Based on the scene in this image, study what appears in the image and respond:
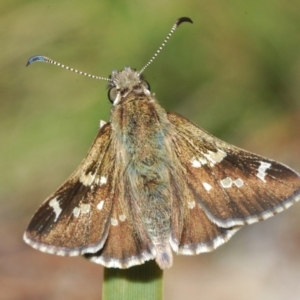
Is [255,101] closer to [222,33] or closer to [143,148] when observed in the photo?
[222,33]

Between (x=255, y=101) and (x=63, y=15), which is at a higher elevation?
(x=63, y=15)

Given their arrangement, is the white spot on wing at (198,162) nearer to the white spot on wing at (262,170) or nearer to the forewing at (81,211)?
the white spot on wing at (262,170)

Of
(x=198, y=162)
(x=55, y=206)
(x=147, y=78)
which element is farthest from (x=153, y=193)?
(x=147, y=78)

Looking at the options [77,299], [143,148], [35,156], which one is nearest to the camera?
[143,148]

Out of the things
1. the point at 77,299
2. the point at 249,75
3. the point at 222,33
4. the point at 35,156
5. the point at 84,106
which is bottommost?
the point at 77,299

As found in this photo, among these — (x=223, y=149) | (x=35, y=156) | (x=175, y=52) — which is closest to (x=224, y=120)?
(x=175, y=52)
